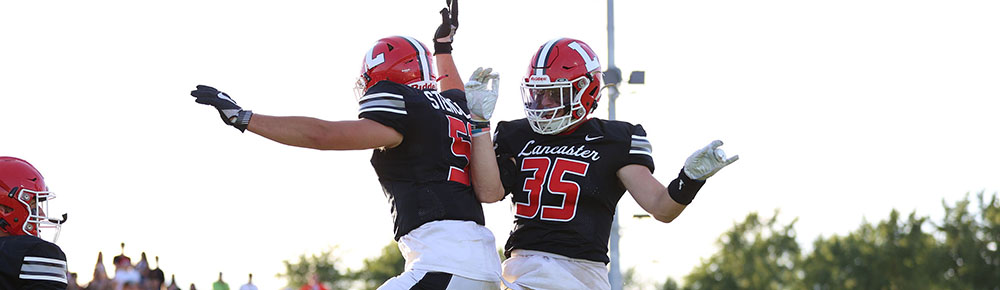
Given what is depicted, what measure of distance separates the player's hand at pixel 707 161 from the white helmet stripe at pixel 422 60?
4.45ft

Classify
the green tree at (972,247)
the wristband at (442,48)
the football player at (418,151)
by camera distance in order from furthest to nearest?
the green tree at (972,247)
the wristband at (442,48)
the football player at (418,151)

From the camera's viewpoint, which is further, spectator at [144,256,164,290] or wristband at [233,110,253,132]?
spectator at [144,256,164,290]

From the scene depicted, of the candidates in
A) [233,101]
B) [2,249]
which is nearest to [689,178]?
[233,101]

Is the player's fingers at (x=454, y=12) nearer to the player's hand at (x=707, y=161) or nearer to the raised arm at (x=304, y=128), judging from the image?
the raised arm at (x=304, y=128)

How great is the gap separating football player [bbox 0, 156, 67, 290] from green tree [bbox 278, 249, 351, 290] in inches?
1999

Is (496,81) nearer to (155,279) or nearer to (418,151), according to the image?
(418,151)

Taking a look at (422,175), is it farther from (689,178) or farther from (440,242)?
(689,178)

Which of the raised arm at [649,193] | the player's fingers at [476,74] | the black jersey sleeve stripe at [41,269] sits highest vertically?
the player's fingers at [476,74]

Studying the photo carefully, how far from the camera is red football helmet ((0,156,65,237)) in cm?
657

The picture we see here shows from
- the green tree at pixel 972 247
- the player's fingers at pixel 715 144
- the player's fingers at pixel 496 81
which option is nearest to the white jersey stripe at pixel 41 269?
the player's fingers at pixel 496 81

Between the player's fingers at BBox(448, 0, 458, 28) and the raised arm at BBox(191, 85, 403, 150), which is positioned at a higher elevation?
the player's fingers at BBox(448, 0, 458, 28)

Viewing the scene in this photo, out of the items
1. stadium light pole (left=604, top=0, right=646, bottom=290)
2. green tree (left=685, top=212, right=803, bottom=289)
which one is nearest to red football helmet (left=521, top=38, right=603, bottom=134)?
stadium light pole (left=604, top=0, right=646, bottom=290)

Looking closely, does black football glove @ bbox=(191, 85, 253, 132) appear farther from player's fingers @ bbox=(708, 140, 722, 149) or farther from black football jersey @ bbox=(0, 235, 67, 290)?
player's fingers @ bbox=(708, 140, 722, 149)

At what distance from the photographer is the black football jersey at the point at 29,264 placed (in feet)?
20.6
